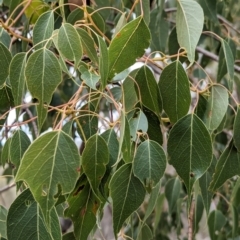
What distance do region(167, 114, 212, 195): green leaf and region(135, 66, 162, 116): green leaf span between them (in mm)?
46

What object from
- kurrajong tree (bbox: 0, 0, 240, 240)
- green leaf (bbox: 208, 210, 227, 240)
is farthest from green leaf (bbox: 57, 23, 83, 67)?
green leaf (bbox: 208, 210, 227, 240)

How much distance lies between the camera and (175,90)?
2.38 feet

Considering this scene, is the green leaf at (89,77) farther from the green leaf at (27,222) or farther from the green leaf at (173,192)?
the green leaf at (173,192)

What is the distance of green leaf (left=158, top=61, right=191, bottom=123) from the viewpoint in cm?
72

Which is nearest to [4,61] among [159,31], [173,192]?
[159,31]

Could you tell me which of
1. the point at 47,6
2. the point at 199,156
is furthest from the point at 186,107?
the point at 47,6

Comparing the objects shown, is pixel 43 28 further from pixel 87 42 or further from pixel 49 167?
pixel 49 167

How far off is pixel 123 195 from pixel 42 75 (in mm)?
186

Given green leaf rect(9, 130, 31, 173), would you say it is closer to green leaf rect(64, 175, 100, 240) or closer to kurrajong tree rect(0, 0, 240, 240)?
kurrajong tree rect(0, 0, 240, 240)

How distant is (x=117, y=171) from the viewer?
2.24ft

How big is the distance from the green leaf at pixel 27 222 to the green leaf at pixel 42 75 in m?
0.13

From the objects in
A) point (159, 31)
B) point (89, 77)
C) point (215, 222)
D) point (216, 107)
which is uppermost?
point (89, 77)

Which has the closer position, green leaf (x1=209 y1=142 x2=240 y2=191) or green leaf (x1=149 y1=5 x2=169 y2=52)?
green leaf (x1=209 y1=142 x2=240 y2=191)

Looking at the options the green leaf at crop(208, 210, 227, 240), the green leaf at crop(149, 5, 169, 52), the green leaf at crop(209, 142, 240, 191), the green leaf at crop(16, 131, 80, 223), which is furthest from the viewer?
the green leaf at crop(208, 210, 227, 240)
